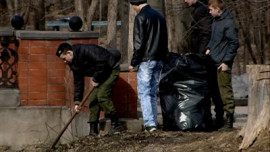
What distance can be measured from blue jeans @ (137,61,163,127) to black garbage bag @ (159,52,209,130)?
0.70ft

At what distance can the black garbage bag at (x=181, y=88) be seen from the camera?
10.8 meters

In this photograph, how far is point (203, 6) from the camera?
11.8 meters

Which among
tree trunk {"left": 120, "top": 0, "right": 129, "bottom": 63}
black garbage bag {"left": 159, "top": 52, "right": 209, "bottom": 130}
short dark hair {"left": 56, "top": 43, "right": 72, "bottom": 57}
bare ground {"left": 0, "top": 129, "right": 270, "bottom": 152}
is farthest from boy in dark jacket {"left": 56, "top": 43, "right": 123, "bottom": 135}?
tree trunk {"left": 120, "top": 0, "right": 129, "bottom": 63}

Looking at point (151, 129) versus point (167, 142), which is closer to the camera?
point (167, 142)

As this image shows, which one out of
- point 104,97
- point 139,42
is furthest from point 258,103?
point 104,97

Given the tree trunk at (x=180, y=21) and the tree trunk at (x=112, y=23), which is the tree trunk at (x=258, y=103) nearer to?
the tree trunk at (x=180, y=21)

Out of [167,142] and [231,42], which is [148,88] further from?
[231,42]

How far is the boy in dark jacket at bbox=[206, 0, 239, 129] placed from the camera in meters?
10.5

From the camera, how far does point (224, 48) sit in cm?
1064

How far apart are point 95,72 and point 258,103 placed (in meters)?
3.03

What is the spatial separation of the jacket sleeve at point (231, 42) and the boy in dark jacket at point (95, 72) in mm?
1507

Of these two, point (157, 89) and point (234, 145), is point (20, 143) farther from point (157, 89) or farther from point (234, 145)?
point (234, 145)

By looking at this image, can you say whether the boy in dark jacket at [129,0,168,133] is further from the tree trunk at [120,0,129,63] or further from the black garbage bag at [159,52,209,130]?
the tree trunk at [120,0,129,63]

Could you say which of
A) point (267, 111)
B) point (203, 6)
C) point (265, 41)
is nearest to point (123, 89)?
point (203, 6)
